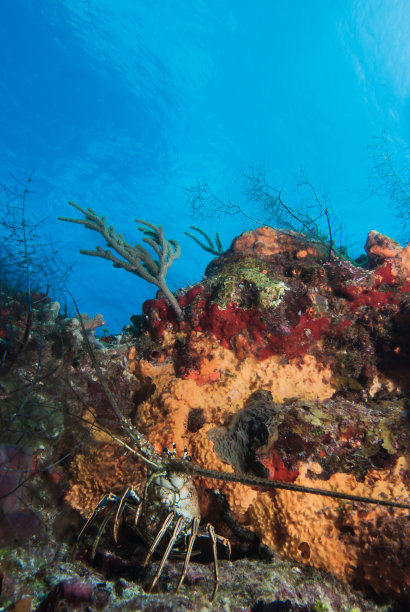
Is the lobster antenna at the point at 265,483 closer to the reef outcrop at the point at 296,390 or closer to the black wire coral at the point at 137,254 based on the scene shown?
the reef outcrop at the point at 296,390

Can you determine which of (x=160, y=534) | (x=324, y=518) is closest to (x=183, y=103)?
(x=324, y=518)

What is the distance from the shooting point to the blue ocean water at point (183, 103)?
3788 cm

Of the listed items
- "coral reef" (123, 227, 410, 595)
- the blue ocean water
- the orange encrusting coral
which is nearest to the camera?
the orange encrusting coral

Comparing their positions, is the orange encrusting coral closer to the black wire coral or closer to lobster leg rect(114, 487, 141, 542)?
lobster leg rect(114, 487, 141, 542)

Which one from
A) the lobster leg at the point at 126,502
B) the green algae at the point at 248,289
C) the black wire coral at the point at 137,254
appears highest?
the black wire coral at the point at 137,254

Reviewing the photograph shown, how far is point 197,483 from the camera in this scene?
11.8 ft

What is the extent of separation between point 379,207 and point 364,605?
5254 centimetres

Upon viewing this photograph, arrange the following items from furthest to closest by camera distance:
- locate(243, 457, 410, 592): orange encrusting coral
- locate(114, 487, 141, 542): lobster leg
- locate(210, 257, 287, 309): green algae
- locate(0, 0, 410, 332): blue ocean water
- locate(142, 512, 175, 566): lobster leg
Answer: locate(0, 0, 410, 332): blue ocean water, locate(210, 257, 287, 309): green algae, locate(243, 457, 410, 592): orange encrusting coral, locate(114, 487, 141, 542): lobster leg, locate(142, 512, 175, 566): lobster leg

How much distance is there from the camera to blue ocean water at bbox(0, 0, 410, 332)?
124 feet

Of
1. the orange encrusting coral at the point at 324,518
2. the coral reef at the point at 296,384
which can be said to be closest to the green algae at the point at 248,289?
the coral reef at the point at 296,384

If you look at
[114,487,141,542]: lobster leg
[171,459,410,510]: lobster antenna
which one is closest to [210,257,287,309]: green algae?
[171,459,410,510]: lobster antenna

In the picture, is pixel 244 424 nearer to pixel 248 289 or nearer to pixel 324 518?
pixel 324 518

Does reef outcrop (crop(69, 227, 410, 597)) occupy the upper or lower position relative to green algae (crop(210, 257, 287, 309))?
lower

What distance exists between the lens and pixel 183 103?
48.5 metres
